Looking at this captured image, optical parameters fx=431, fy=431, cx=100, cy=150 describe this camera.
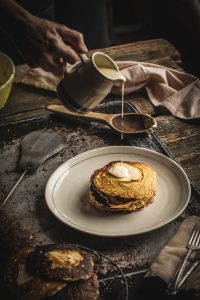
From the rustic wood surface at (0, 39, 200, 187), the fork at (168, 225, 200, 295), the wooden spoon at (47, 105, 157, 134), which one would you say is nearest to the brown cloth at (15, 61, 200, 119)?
the rustic wood surface at (0, 39, 200, 187)

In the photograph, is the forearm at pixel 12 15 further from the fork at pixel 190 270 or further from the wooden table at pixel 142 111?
the fork at pixel 190 270

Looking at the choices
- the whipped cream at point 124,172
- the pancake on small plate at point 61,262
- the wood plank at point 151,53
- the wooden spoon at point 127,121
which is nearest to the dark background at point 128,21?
the wood plank at point 151,53

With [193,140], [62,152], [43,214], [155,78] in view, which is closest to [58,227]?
[43,214]

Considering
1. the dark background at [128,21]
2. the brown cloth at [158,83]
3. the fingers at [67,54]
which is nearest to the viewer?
the fingers at [67,54]

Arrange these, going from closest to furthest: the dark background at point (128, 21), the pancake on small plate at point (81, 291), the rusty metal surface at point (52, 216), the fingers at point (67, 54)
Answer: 1. the pancake on small plate at point (81, 291)
2. the rusty metal surface at point (52, 216)
3. the fingers at point (67, 54)
4. the dark background at point (128, 21)

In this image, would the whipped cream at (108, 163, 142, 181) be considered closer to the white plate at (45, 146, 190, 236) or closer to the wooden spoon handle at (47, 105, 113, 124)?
the white plate at (45, 146, 190, 236)

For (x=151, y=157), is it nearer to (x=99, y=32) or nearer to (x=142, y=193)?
(x=142, y=193)

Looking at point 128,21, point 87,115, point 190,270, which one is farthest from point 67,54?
point 128,21
